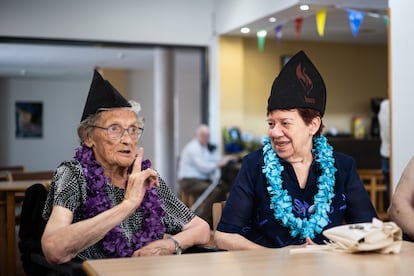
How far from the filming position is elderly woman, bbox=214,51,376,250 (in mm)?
2807

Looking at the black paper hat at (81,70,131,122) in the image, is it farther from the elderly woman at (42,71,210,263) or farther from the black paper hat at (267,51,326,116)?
the black paper hat at (267,51,326,116)

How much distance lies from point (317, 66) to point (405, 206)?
26.6 feet

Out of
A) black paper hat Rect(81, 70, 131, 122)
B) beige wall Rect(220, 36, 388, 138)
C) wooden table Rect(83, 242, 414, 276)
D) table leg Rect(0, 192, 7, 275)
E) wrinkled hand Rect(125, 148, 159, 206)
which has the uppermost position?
beige wall Rect(220, 36, 388, 138)

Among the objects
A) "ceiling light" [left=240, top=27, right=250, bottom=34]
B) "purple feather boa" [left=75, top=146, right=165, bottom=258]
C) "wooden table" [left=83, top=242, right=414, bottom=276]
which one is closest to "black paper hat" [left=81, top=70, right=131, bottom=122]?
"purple feather boa" [left=75, top=146, right=165, bottom=258]

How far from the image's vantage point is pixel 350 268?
2.04 metres

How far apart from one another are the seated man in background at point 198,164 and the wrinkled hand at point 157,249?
20.6ft

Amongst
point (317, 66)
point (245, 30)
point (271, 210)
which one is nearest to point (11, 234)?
point (271, 210)

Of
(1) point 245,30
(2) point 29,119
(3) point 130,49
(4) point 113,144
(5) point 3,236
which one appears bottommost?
(5) point 3,236

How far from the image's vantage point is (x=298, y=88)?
2855 mm

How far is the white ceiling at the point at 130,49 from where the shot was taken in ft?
26.8

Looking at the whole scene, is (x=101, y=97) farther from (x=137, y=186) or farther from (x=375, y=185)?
(x=375, y=185)

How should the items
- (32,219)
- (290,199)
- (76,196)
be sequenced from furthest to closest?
1. (32,219)
2. (290,199)
3. (76,196)

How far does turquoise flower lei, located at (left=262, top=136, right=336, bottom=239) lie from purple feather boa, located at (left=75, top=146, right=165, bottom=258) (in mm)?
449

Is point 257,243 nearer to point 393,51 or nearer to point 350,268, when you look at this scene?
point 350,268
